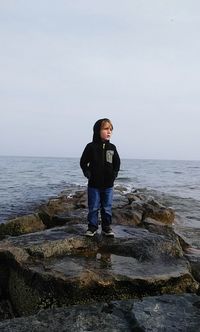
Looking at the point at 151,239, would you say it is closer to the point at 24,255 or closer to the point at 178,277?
the point at 178,277

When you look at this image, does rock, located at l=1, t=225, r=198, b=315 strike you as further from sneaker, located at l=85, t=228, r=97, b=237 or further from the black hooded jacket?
the black hooded jacket

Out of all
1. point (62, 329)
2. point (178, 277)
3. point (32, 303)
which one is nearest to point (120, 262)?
point (178, 277)

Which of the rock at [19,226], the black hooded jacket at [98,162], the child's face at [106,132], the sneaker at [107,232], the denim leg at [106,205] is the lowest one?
the rock at [19,226]

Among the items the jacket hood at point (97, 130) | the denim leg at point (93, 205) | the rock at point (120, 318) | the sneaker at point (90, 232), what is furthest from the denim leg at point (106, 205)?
the rock at point (120, 318)

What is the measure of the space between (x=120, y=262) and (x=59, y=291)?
3.96 ft

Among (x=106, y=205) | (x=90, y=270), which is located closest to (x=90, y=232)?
(x=106, y=205)

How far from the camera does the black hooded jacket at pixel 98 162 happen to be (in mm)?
6711

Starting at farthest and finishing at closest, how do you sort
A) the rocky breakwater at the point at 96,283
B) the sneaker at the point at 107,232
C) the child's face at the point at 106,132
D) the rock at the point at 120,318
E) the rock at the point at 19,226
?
1. the rock at the point at 19,226
2. the sneaker at the point at 107,232
3. the child's face at the point at 106,132
4. the rocky breakwater at the point at 96,283
5. the rock at the point at 120,318

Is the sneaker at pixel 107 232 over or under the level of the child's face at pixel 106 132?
under

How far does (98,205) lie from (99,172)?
0.65 metres

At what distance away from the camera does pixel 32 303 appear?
5.15 metres

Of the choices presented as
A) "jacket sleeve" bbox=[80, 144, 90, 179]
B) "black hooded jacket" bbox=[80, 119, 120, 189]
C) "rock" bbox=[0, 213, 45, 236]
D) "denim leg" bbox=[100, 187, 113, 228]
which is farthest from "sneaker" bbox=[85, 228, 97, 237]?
"rock" bbox=[0, 213, 45, 236]

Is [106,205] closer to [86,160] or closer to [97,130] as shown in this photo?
[86,160]

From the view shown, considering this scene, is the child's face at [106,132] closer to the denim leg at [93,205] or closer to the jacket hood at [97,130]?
the jacket hood at [97,130]
